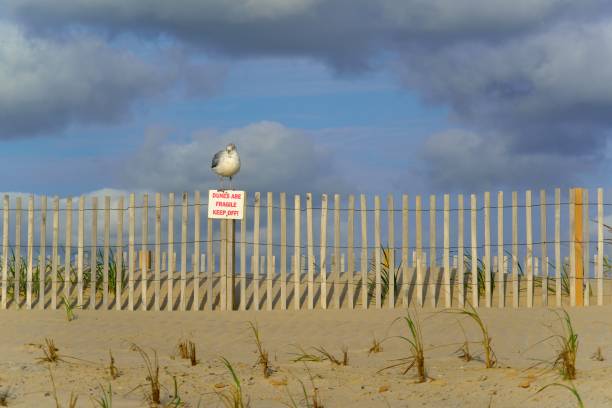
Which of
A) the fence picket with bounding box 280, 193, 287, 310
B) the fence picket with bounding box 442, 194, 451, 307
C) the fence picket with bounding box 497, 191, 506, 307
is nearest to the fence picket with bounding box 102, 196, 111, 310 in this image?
the fence picket with bounding box 280, 193, 287, 310

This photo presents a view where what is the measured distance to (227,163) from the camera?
12.4m

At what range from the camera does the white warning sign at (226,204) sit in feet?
40.1

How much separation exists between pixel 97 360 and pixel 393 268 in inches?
214

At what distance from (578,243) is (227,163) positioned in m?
5.61

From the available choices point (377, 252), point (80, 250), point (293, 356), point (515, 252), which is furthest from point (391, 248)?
point (80, 250)

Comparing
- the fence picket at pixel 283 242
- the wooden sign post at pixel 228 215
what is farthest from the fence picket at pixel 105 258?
the fence picket at pixel 283 242

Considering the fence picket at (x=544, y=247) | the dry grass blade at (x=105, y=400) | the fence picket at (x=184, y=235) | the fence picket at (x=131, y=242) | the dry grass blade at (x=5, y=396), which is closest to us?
the dry grass blade at (x=105, y=400)

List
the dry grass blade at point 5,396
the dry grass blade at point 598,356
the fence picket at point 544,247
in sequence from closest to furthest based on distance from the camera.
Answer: the dry grass blade at point 5,396
the dry grass blade at point 598,356
the fence picket at point 544,247

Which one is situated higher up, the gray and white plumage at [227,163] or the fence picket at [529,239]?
the gray and white plumage at [227,163]

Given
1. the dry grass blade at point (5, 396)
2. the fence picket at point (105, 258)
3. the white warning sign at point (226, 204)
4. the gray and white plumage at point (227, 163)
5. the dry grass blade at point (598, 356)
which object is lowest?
the dry grass blade at point (5, 396)

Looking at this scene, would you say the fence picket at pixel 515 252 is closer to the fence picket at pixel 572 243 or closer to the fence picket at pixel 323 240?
the fence picket at pixel 572 243

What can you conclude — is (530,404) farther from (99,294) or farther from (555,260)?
(99,294)

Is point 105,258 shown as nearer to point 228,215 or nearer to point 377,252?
point 228,215

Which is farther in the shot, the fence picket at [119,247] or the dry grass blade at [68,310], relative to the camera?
the fence picket at [119,247]
